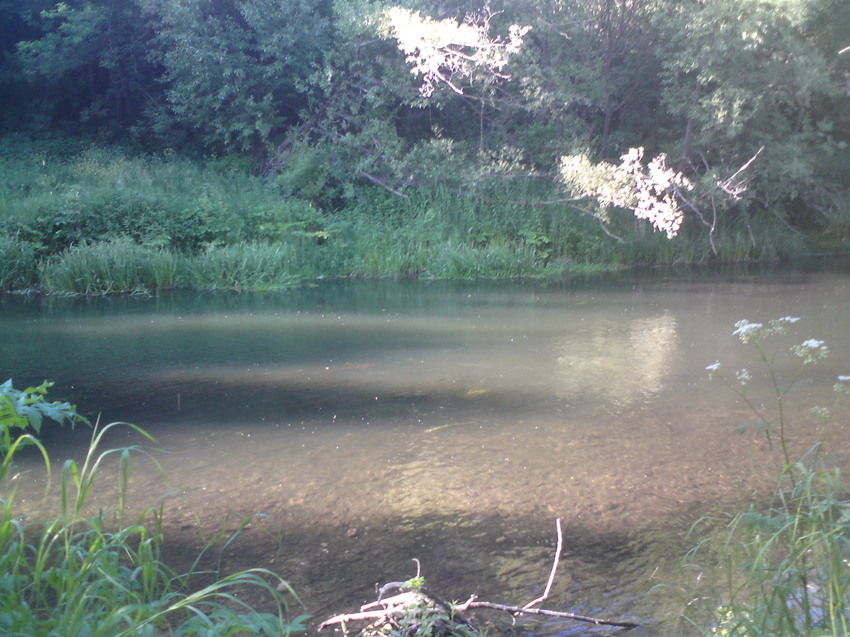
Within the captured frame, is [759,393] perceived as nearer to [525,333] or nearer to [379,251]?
[525,333]

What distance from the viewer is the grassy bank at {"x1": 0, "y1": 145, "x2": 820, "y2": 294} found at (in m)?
14.4

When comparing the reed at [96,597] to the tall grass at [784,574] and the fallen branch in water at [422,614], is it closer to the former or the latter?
the fallen branch in water at [422,614]

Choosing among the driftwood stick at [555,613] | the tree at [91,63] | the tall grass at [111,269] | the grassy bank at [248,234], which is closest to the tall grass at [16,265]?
the grassy bank at [248,234]

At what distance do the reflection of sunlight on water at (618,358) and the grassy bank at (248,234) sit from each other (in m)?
7.12

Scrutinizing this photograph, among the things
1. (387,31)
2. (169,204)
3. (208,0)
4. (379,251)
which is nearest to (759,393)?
(379,251)

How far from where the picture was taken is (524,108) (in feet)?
62.4

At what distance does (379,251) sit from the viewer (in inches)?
681

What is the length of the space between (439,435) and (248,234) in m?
12.6

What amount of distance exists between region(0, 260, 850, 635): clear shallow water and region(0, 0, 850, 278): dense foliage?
798cm

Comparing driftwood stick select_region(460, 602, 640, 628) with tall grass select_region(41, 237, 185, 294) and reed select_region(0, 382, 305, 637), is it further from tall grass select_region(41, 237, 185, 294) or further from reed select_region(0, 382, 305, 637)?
tall grass select_region(41, 237, 185, 294)

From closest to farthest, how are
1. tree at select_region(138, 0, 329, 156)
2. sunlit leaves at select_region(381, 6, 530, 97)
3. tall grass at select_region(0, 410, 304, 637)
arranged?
tall grass at select_region(0, 410, 304, 637) → sunlit leaves at select_region(381, 6, 530, 97) → tree at select_region(138, 0, 329, 156)

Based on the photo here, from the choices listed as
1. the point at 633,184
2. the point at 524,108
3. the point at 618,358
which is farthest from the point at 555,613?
the point at 524,108

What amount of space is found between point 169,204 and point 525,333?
10.0 meters

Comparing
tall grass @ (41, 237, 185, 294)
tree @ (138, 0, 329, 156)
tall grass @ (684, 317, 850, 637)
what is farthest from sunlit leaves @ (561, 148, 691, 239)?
tall grass @ (684, 317, 850, 637)
